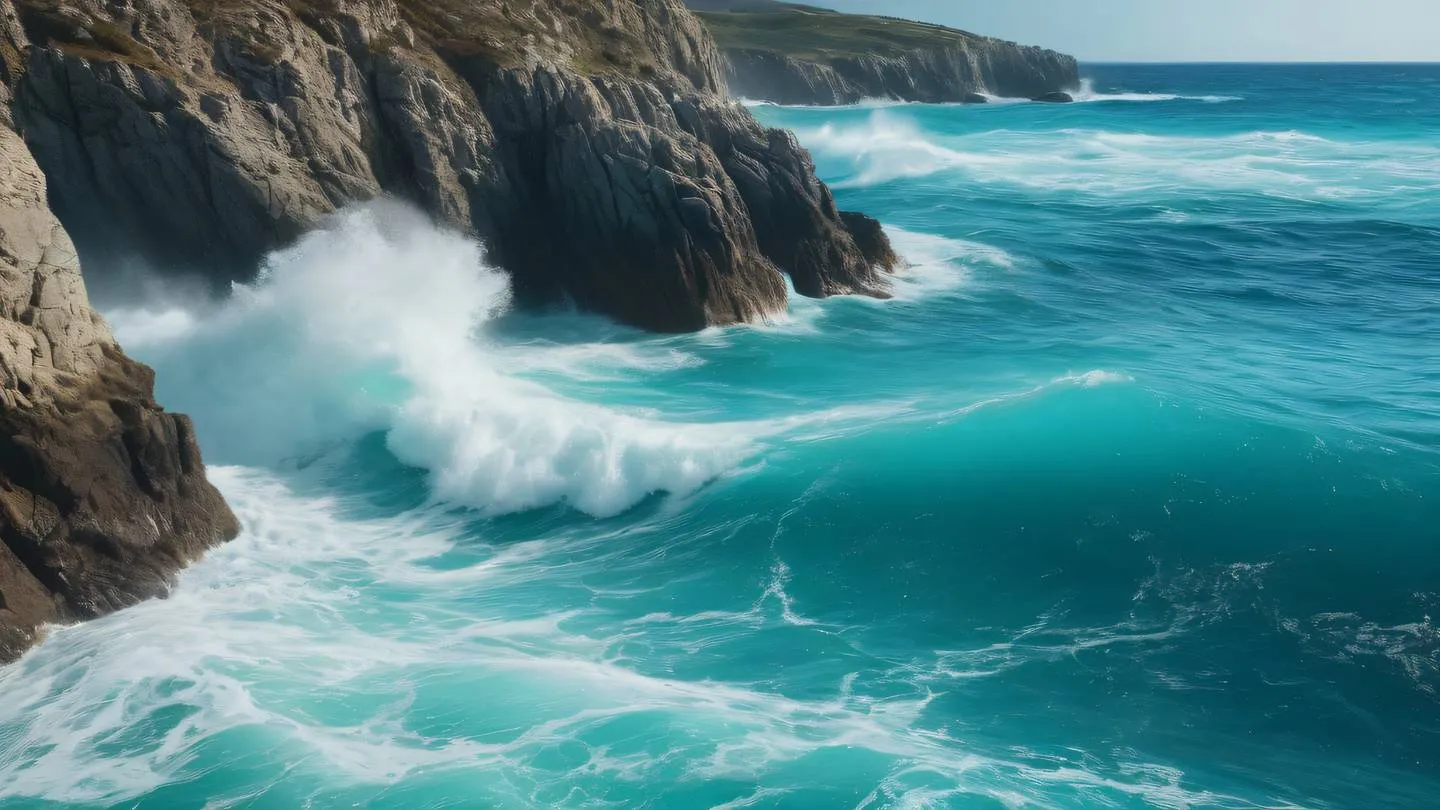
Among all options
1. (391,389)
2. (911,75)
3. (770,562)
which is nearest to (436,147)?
(391,389)

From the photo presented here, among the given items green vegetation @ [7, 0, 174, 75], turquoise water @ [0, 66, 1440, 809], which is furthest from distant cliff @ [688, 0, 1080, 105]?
green vegetation @ [7, 0, 174, 75]

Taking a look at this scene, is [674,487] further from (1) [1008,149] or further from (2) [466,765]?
(1) [1008,149]

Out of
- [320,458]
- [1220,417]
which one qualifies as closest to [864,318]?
[1220,417]

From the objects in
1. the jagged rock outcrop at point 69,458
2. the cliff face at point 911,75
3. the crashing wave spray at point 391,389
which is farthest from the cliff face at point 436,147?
the cliff face at point 911,75

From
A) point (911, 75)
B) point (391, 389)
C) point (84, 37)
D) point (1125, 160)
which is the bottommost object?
point (391, 389)

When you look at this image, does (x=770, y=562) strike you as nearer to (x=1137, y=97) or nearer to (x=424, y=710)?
(x=424, y=710)

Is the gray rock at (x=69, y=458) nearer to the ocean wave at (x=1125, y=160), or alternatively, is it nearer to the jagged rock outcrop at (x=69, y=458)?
the jagged rock outcrop at (x=69, y=458)
